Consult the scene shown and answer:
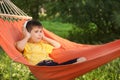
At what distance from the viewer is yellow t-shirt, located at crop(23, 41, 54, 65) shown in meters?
4.41

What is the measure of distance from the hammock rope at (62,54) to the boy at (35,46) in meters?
0.08

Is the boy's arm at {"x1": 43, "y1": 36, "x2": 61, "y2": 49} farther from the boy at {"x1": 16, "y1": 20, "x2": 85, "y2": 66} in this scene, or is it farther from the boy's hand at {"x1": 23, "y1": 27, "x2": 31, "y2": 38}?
the boy's hand at {"x1": 23, "y1": 27, "x2": 31, "y2": 38}

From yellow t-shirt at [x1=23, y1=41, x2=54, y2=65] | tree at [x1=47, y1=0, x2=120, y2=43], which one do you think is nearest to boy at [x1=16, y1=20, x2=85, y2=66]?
yellow t-shirt at [x1=23, y1=41, x2=54, y2=65]

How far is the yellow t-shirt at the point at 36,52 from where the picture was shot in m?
4.41

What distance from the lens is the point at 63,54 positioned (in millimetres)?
4582

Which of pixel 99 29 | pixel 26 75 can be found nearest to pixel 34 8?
pixel 99 29

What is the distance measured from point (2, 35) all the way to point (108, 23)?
4.84 meters

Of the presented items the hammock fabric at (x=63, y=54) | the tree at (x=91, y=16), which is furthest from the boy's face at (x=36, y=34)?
the tree at (x=91, y=16)

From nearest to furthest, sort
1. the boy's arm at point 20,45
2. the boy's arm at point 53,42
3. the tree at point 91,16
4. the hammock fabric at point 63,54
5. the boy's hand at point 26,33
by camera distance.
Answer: the hammock fabric at point 63,54 < the boy's arm at point 20,45 < the boy's hand at point 26,33 < the boy's arm at point 53,42 < the tree at point 91,16

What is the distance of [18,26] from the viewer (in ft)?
15.1

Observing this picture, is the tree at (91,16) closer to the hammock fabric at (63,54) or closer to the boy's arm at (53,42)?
the boy's arm at (53,42)

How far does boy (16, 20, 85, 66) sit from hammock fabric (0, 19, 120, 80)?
8 cm

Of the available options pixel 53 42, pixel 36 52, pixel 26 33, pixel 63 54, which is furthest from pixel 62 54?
pixel 26 33

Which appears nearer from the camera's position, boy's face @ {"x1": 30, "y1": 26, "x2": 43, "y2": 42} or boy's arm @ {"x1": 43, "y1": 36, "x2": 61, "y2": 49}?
boy's face @ {"x1": 30, "y1": 26, "x2": 43, "y2": 42}
